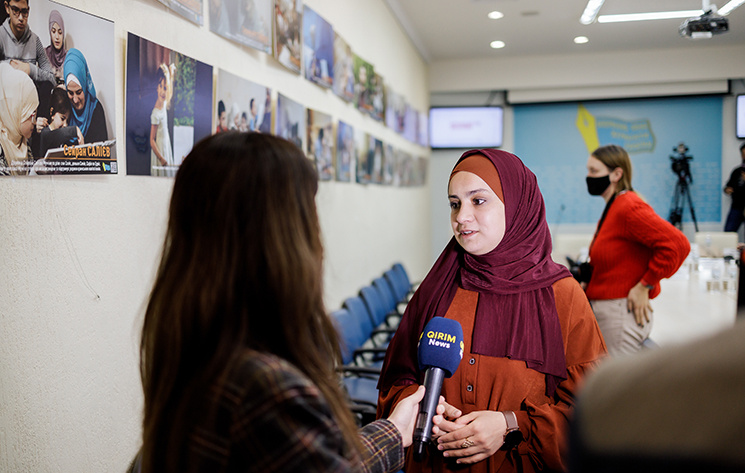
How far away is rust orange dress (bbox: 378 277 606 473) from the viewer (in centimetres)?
158

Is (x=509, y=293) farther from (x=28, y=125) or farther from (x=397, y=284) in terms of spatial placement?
(x=397, y=284)

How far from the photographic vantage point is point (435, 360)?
1.46 metres

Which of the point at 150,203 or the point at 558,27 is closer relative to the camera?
the point at 150,203

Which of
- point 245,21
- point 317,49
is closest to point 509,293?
point 245,21

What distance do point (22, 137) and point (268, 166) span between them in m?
0.92

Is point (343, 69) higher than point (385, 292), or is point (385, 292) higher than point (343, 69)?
point (343, 69)

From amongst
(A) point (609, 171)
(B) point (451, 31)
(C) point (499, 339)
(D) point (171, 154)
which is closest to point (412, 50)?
(B) point (451, 31)

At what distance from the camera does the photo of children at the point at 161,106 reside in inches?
73.7

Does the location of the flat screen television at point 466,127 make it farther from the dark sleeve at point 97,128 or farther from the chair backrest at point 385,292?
the dark sleeve at point 97,128

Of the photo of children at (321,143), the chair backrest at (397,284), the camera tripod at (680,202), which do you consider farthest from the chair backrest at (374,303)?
the camera tripod at (680,202)

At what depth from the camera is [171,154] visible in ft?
6.88

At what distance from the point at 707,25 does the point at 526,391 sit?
18.2 feet

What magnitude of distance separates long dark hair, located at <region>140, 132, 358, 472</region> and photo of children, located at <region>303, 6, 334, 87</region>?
2.89 m

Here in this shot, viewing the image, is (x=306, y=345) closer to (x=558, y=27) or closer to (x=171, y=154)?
(x=171, y=154)
